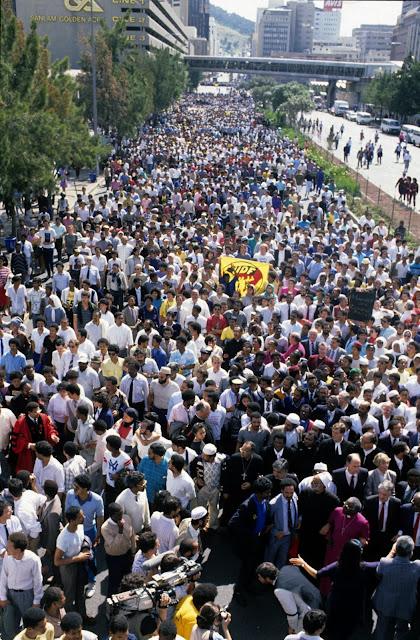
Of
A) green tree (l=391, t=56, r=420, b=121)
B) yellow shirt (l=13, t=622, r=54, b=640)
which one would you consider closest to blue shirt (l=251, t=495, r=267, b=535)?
yellow shirt (l=13, t=622, r=54, b=640)

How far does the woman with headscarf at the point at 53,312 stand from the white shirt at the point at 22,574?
227 inches

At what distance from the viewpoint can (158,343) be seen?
9766 mm

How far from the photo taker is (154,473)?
7.06 meters

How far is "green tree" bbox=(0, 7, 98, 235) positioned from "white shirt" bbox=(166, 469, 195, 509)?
43.9 feet

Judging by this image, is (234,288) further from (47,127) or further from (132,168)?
(132,168)

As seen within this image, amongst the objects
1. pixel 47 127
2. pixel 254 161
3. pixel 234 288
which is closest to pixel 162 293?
pixel 234 288

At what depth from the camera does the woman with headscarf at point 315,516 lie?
648 centimetres

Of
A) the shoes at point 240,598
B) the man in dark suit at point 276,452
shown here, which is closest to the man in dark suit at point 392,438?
the man in dark suit at point 276,452

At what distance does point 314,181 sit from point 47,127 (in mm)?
14917

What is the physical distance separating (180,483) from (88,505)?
0.92 m

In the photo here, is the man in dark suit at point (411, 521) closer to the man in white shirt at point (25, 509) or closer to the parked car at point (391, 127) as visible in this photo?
the man in white shirt at point (25, 509)

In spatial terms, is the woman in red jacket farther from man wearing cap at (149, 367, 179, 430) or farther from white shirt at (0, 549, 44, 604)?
white shirt at (0, 549, 44, 604)

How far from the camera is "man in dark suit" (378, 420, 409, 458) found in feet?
24.9

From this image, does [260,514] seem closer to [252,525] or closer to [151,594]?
[252,525]
